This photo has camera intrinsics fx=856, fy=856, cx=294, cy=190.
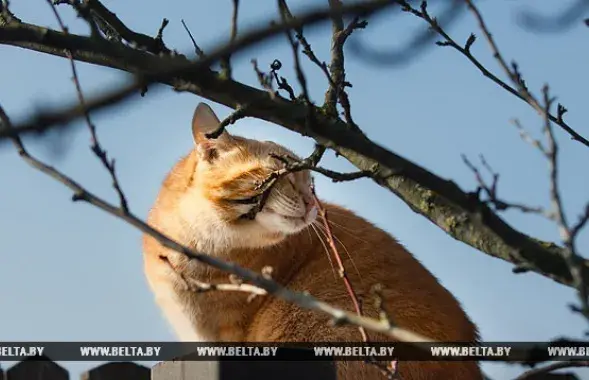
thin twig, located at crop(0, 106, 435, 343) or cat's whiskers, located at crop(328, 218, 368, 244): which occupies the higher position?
cat's whiskers, located at crop(328, 218, 368, 244)

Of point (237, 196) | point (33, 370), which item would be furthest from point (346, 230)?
point (33, 370)

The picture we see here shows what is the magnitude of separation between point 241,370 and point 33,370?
0.53m

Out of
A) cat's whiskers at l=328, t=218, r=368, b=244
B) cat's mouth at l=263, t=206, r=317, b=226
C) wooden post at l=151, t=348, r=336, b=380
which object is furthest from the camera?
cat's whiskers at l=328, t=218, r=368, b=244

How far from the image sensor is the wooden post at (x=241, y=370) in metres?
2.02

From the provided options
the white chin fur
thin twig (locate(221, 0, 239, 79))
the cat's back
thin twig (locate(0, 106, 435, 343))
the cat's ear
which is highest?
the cat's ear

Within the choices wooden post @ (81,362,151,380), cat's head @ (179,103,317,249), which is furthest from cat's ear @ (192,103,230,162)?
wooden post @ (81,362,151,380)

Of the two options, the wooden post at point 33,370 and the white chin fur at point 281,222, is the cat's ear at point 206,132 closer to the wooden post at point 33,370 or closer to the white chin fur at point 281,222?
the white chin fur at point 281,222

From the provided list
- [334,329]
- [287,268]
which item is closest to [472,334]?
[334,329]

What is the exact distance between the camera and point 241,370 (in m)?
2.04

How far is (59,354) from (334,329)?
1276 mm

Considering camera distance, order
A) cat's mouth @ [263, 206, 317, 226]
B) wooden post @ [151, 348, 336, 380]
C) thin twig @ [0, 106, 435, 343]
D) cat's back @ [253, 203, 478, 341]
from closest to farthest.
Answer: thin twig @ [0, 106, 435, 343]
wooden post @ [151, 348, 336, 380]
cat's back @ [253, 203, 478, 341]
cat's mouth @ [263, 206, 317, 226]

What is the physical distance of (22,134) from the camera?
1.04m

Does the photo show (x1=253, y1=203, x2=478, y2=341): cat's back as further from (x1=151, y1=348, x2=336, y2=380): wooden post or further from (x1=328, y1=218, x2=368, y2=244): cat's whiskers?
(x1=151, y1=348, x2=336, y2=380): wooden post

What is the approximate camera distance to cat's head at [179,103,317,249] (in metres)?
3.91
